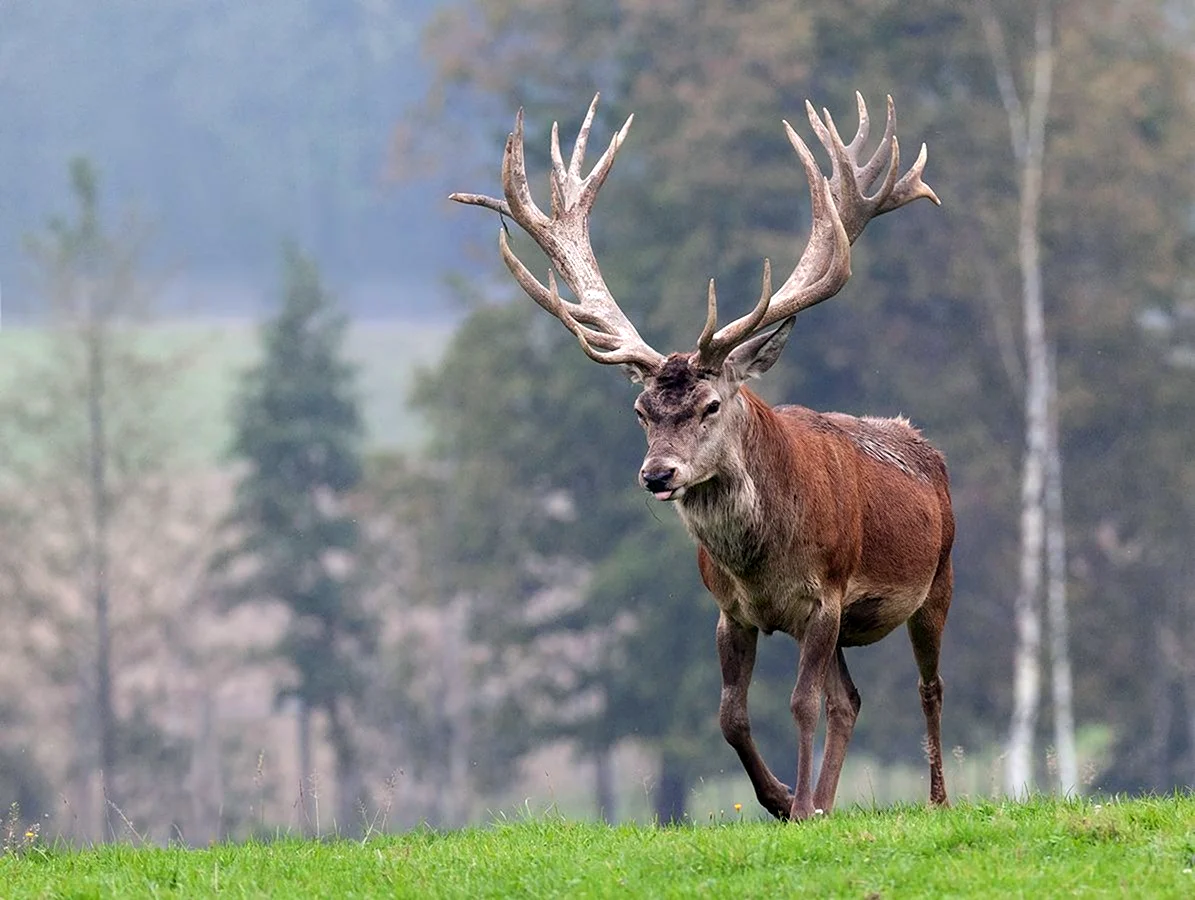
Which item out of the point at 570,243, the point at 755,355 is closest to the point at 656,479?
the point at 755,355

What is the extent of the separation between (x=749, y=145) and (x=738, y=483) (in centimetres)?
3218

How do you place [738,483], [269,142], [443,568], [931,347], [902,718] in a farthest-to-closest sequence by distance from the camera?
[269,142] < [443,568] < [931,347] < [902,718] < [738,483]

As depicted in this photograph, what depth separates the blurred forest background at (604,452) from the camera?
38750mm

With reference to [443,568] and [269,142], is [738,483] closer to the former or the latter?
[443,568]

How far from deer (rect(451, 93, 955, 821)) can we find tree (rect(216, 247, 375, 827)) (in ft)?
109

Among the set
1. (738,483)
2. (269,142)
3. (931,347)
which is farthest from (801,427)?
(269,142)

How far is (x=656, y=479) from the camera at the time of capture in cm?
938

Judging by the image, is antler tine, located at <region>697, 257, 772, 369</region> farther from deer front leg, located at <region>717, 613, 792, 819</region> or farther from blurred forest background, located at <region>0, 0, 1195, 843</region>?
blurred forest background, located at <region>0, 0, 1195, 843</region>

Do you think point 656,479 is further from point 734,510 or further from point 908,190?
point 908,190

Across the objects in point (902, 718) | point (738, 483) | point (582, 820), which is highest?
point (738, 483)

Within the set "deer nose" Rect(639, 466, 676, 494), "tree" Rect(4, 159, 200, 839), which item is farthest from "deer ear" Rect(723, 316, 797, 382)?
"tree" Rect(4, 159, 200, 839)

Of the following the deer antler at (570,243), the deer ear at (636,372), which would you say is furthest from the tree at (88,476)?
the deer ear at (636,372)

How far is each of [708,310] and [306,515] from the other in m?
34.9

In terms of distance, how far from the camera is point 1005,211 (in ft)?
128
